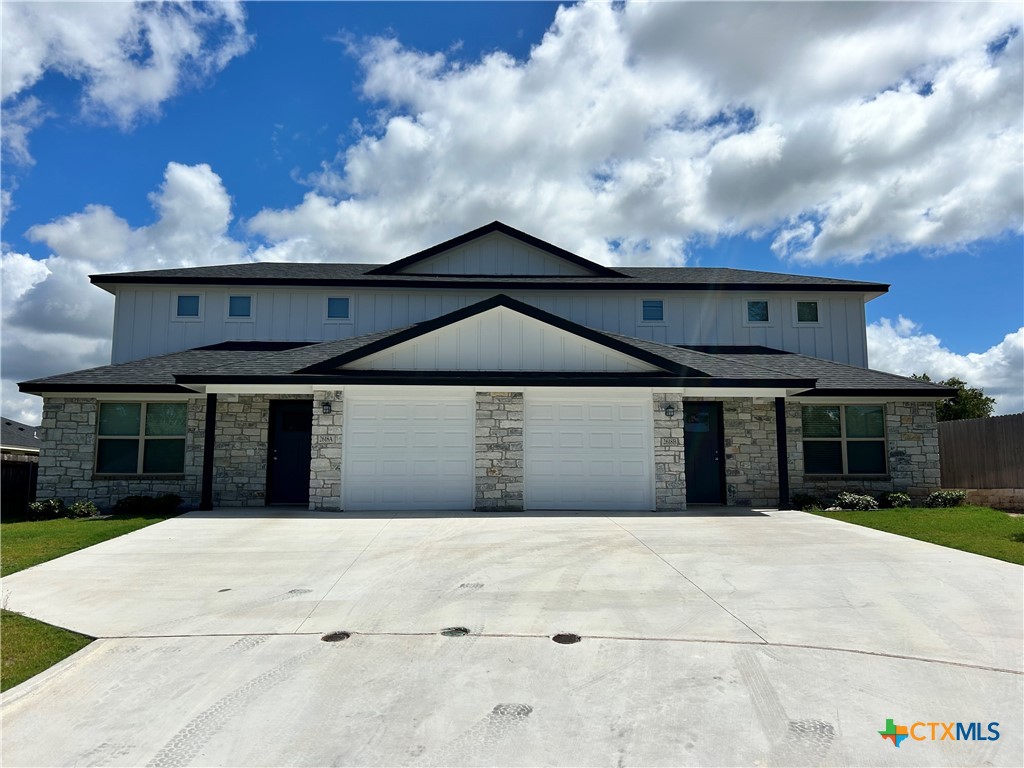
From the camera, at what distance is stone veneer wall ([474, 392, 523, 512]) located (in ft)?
42.3

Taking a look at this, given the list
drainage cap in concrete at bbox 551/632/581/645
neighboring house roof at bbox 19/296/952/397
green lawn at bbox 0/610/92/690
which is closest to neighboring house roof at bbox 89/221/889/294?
neighboring house roof at bbox 19/296/952/397

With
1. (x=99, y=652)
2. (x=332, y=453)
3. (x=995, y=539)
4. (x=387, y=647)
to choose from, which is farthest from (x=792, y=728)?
(x=332, y=453)

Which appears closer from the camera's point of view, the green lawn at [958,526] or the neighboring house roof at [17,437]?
the green lawn at [958,526]

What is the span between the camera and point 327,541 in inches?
378

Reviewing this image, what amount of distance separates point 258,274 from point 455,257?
5.84m

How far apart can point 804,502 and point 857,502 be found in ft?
3.78

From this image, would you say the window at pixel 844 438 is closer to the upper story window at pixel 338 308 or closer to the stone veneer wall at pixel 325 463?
the stone veneer wall at pixel 325 463

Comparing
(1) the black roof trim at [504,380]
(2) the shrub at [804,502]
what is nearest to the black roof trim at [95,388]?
(1) the black roof trim at [504,380]

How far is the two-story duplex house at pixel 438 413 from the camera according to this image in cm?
1293

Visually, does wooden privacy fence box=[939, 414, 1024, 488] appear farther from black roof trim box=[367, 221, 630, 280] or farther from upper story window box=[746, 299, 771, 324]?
black roof trim box=[367, 221, 630, 280]

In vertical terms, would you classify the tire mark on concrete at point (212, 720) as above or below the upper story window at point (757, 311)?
below

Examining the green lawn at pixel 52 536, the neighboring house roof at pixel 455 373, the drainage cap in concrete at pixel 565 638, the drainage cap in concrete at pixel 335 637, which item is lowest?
the drainage cap in concrete at pixel 335 637

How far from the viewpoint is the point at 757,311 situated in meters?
18.6

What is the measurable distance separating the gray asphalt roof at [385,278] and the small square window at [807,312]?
1.97ft
